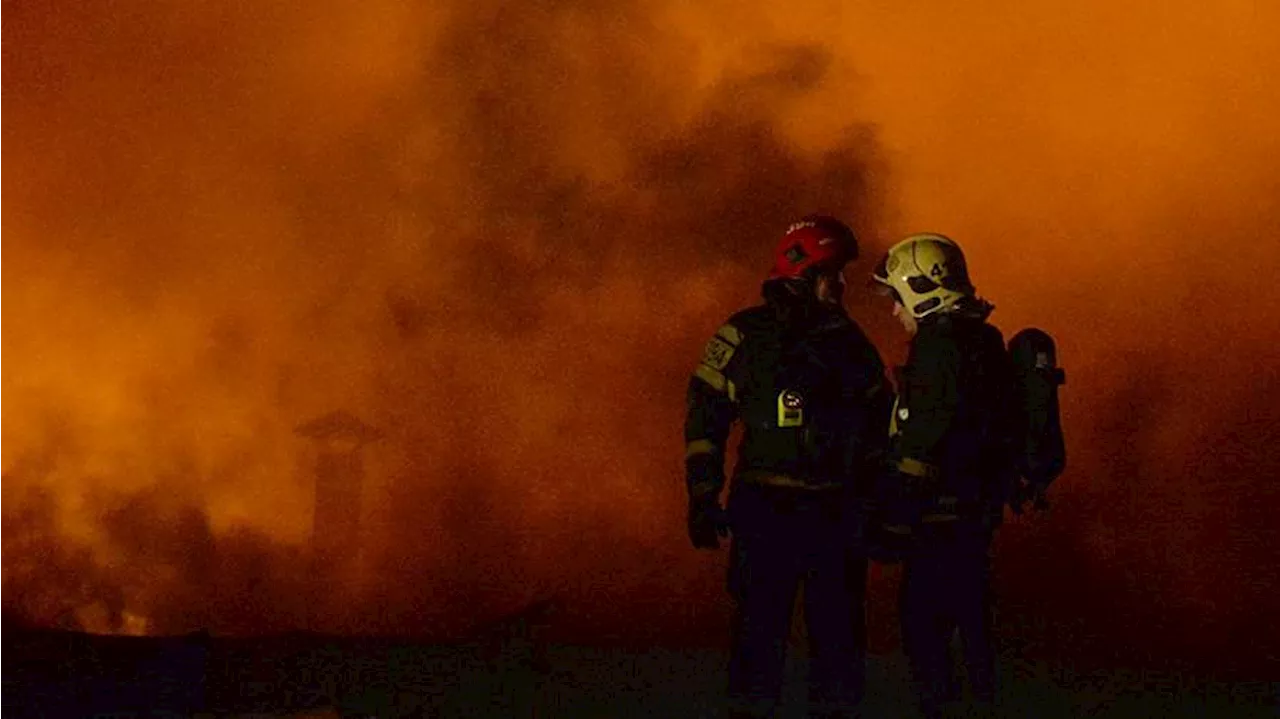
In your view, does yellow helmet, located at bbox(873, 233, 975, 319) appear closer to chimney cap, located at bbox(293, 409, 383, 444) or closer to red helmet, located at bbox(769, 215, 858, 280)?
red helmet, located at bbox(769, 215, 858, 280)

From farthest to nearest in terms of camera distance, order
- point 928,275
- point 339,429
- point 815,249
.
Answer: point 339,429, point 928,275, point 815,249

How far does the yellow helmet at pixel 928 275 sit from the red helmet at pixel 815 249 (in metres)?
0.27

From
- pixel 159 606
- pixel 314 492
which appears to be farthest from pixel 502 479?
pixel 159 606

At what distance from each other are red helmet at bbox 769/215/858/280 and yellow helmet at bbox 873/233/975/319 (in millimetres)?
269

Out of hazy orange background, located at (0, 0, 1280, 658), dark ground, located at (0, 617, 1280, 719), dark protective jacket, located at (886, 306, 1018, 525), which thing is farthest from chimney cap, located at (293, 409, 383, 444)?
dark protective jacket, located at (886, 306, 1018, 525)

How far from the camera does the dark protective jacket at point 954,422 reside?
5.86 metres

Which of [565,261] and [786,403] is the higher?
[565,261]

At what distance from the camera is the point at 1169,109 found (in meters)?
10.4

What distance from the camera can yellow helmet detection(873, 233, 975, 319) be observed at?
6.04 meters

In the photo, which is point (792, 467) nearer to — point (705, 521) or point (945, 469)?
point (705, 521)

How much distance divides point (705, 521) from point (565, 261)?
5.07m

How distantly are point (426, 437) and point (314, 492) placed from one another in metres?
0.81

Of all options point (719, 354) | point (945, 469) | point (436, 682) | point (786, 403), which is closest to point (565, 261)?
point (436, 682)

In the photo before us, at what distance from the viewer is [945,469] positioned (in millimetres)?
5934
